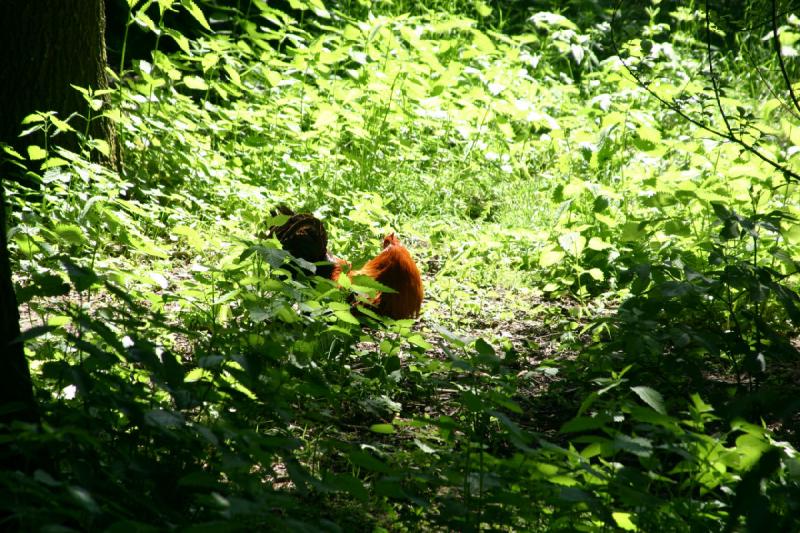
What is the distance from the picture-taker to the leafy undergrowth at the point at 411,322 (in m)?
1.81

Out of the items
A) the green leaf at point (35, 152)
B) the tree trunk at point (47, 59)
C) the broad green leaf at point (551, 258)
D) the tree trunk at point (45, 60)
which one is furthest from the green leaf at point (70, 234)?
the broad green leaf at point (551, 258)

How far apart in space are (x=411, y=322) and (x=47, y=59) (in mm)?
2853

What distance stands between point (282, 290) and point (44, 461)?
0.98 metres

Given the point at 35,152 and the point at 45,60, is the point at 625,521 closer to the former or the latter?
the point at 35,152

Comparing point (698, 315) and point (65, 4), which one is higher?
point (65, 4)

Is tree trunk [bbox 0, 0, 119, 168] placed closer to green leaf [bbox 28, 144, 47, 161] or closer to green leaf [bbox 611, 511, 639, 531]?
green leaf [bbox 28, 144, 47, 161]

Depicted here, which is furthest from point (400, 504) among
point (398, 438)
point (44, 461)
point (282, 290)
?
point (44, 461)

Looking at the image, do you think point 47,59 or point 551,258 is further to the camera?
point 47,59

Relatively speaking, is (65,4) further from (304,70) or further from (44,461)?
(44,461)

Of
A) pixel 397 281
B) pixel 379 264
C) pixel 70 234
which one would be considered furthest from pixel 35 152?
pixel 397 281

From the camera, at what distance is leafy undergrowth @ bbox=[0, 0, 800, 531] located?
1814 millimetres

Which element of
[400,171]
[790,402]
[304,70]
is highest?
[790,402]

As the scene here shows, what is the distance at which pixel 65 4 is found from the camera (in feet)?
14.6

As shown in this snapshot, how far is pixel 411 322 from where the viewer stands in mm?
2707
